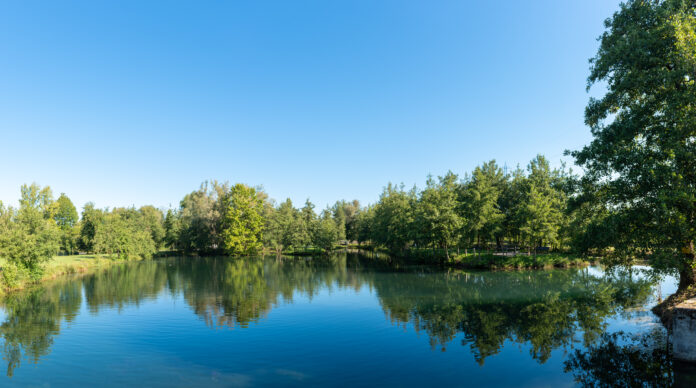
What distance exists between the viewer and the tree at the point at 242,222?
84.4 metres

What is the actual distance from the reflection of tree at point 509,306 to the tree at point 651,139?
547cm

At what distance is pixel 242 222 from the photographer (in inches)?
3376

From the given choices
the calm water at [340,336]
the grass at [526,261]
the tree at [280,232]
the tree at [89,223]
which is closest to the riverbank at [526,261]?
the grass at [526,261]

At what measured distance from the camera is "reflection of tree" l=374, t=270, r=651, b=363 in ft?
58.5

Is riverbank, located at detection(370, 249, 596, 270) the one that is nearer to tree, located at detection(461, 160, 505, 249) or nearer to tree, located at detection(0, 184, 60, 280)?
tree, located at detection(461, 160, 505, 249)

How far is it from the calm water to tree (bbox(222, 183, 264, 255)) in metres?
49.2

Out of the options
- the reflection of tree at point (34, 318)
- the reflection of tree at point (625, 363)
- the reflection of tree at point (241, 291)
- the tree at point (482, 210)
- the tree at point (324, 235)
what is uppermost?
the tree at point (482, 210)

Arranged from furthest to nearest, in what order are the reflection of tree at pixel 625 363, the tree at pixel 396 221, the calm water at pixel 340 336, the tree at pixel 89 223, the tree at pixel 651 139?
1. the tree at pixel 89 223
2. the tree at pixel 396 221
3. the tree at pixel 651 139
4. the calm water at pixel 340 336
5. the reflection of tree at pixel 625 363

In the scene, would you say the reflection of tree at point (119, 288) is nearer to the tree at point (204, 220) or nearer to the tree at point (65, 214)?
the tree at point (204, 220)

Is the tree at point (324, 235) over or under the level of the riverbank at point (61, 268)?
over

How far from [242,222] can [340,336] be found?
71390mm

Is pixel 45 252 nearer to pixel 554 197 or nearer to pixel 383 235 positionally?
pixel 383 235

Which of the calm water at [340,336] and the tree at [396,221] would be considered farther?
the tree at [396,221]

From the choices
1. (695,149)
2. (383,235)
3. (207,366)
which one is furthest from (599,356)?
(383,235)
